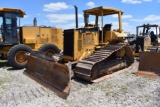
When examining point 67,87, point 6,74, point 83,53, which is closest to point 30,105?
point 67,87

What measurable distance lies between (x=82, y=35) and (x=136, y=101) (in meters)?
3.64

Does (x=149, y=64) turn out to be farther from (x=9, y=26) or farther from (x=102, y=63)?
(x=9, y=26)

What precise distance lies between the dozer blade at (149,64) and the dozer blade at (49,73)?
3.17 meters

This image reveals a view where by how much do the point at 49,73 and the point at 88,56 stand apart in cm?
172

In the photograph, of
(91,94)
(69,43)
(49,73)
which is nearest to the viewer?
(91,94)

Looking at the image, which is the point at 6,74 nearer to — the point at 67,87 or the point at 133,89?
the point at 67,87

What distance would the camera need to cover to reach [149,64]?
27.7 feet

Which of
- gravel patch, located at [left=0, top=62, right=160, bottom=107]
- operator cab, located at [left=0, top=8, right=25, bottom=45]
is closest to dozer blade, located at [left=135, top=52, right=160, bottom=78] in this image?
gravel patch, located at [left=0, top=62, right=160, bottom=107]

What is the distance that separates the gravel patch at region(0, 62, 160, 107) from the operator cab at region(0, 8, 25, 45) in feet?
13.2

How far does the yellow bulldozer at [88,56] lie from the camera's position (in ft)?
23.9

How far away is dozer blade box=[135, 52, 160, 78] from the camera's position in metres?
8.19

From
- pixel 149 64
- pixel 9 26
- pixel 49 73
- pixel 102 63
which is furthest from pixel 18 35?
pixel 149 64

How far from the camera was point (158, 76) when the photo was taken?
→ 7.89m

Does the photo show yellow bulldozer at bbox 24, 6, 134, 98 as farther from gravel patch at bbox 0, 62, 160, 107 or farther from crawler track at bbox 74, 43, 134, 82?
gravel patch at bbox 0, 62, 160, 107
